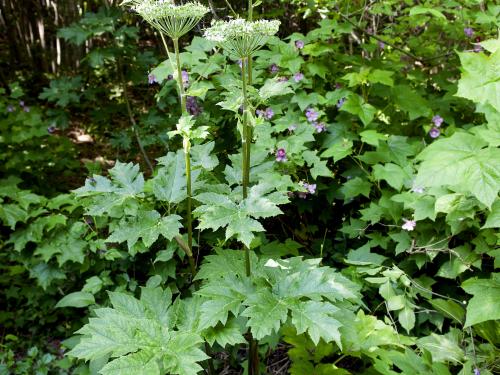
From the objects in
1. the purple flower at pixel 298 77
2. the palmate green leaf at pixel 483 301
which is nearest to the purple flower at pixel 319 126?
the purple flower at pixel 298 77

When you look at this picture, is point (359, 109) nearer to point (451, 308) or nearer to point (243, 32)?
point (451, 308)

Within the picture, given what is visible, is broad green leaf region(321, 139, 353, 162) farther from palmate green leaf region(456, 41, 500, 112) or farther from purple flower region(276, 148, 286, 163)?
palmate green leaf region(456, 41, 500, 112)

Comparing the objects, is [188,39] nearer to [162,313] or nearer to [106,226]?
[106,226]

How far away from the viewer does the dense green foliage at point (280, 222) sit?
5.28 ft

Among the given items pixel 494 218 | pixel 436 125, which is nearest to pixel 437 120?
pixel 436 125

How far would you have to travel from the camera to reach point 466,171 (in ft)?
5.10

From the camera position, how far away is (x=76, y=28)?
4.17m

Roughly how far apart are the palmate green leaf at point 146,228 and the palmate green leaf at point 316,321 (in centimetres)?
56

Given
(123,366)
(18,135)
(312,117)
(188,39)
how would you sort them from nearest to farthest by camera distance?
(123,366) → (312,117) → (18,135) → (188,39)

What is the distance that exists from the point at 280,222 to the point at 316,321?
172 centimetres

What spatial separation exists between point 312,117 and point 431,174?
140 centimetres

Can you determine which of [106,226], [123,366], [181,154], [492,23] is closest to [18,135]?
[106,226]

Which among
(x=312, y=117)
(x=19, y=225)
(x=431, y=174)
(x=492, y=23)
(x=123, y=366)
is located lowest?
(x=19, y=225)

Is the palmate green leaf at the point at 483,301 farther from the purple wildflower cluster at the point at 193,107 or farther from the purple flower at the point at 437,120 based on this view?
the purple wildflower cluster at the point at 193,107
